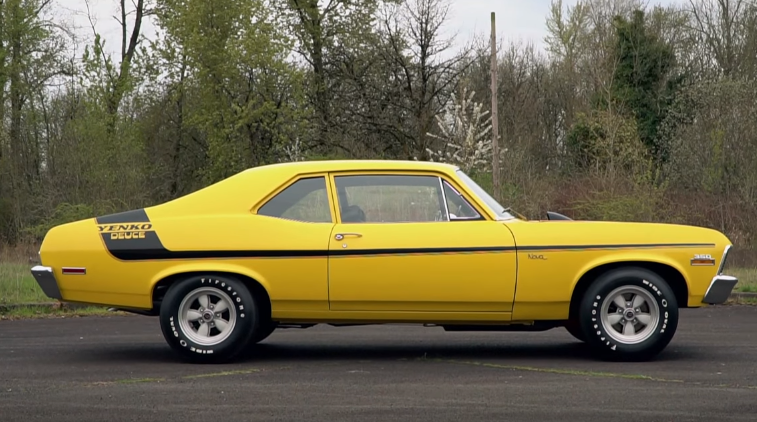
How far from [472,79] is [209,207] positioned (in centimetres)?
3798

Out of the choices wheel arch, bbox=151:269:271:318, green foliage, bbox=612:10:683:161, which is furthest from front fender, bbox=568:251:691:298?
green foliage, bbox=612:10:683:161

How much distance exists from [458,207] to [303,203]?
120 centimetres

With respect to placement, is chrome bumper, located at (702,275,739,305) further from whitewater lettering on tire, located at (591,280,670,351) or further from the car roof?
the car roof

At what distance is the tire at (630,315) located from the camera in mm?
8070

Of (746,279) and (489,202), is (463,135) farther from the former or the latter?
(489,202)

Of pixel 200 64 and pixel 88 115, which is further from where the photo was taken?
pixel 200 64

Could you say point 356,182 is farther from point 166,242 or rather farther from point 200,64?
point 200,64

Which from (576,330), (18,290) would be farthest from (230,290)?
(18,290)

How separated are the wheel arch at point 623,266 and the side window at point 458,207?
3.07 feet

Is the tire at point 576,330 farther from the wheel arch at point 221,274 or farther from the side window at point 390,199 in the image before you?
the wheel arch at point 221,274

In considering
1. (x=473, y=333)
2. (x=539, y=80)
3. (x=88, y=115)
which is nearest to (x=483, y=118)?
(x=539, y=80)

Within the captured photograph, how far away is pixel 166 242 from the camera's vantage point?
813cm

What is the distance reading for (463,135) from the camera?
39.1 metres

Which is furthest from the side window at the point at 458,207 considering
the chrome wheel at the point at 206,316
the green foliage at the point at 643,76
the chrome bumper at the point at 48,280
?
the green foliage at the point at 643,76
